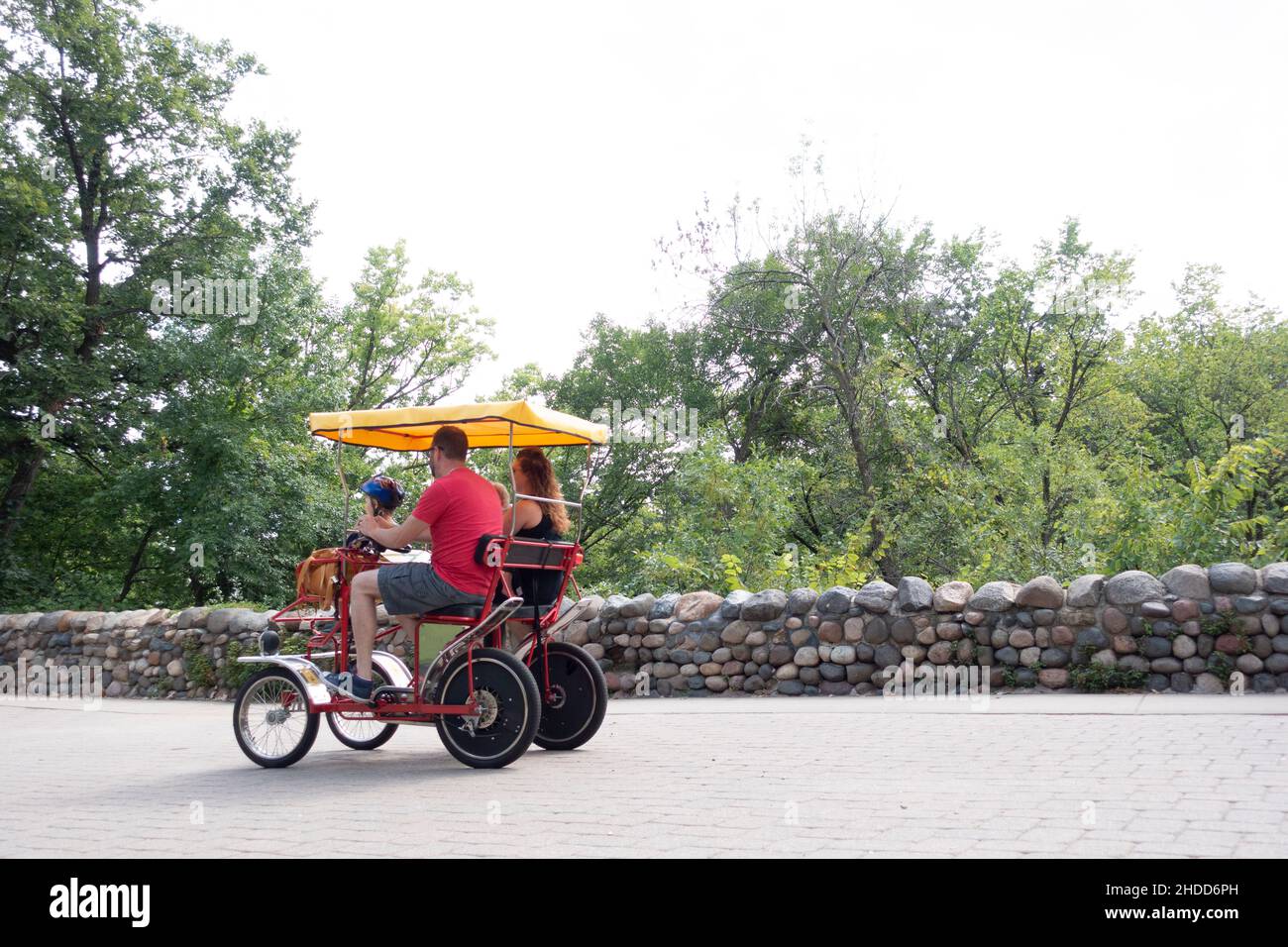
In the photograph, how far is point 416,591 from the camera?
6844 millimetres

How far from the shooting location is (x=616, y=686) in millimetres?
12430

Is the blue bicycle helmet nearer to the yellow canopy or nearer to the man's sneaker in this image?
the yellow canopy

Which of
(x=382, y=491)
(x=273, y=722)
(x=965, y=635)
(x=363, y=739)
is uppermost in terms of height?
(x=382, y=491)

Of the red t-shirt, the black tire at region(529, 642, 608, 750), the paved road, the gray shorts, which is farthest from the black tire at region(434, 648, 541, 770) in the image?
the black tire at region(529, 642, 608, 750)

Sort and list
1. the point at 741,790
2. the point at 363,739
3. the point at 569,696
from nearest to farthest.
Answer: the point at 741,790 < the point at 569,696 < the point at 363,739

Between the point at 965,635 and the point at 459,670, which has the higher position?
the point at 459,670

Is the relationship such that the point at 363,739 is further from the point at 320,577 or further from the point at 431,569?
the point at 431,569

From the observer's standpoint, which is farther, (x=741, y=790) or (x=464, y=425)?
(x=464, y=425)

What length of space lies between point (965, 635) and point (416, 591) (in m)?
6.08

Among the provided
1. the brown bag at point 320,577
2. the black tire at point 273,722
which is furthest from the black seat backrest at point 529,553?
the black tire at point 273,722

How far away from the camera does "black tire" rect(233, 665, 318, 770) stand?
7.18 m

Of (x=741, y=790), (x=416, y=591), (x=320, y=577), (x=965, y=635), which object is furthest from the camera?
(x=965, y=635)

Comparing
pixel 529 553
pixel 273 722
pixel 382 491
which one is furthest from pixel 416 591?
pixel 273 722

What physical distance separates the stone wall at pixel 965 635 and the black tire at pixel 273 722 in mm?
889
